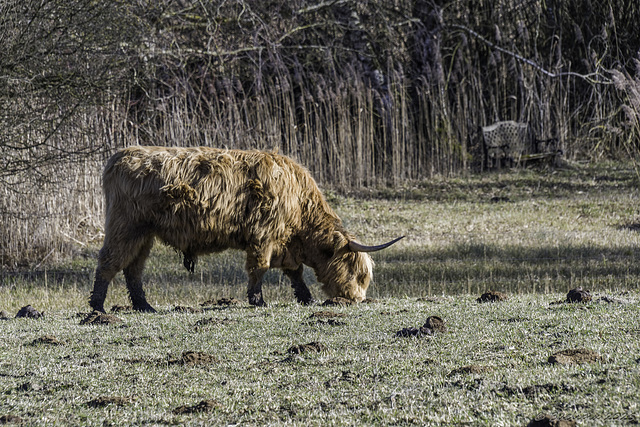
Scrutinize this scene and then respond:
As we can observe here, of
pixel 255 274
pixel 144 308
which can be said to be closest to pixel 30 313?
pixel 144 308

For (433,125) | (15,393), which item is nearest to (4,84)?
(15,393)

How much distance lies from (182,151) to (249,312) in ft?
6.70

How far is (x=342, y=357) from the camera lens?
4836 millimetres

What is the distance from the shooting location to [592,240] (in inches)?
489

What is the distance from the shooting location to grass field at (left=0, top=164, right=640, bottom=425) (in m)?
3.75

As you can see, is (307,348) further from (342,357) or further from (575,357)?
(575,357)

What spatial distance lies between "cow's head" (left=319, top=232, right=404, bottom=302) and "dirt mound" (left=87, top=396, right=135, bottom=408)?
4193 mm

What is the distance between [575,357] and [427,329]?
4.07 ft

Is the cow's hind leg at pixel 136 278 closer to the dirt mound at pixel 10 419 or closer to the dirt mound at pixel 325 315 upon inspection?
the dirt mound at pixel 325 315

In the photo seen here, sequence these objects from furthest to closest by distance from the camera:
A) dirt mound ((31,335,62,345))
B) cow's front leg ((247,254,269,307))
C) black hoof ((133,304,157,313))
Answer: cow's front leg ((247,254,269,307)), black hoof ((133,304,157,313)), dirt mound ((31,335,62,345))

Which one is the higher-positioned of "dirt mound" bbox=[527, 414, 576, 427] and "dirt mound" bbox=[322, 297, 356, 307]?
"dirt mound" bbox=[527, 414, 576, 427]

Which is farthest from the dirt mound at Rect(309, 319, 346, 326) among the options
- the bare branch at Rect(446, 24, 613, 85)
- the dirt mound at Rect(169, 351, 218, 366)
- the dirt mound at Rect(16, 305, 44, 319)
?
the bare branch at Rect(446, 24, 613, 85)

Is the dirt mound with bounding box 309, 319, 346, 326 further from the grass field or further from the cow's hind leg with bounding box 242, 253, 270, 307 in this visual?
the cow's hind leg with bounding box 242, 253, 270, 307

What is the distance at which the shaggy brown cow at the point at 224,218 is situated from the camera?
25.2 ft
